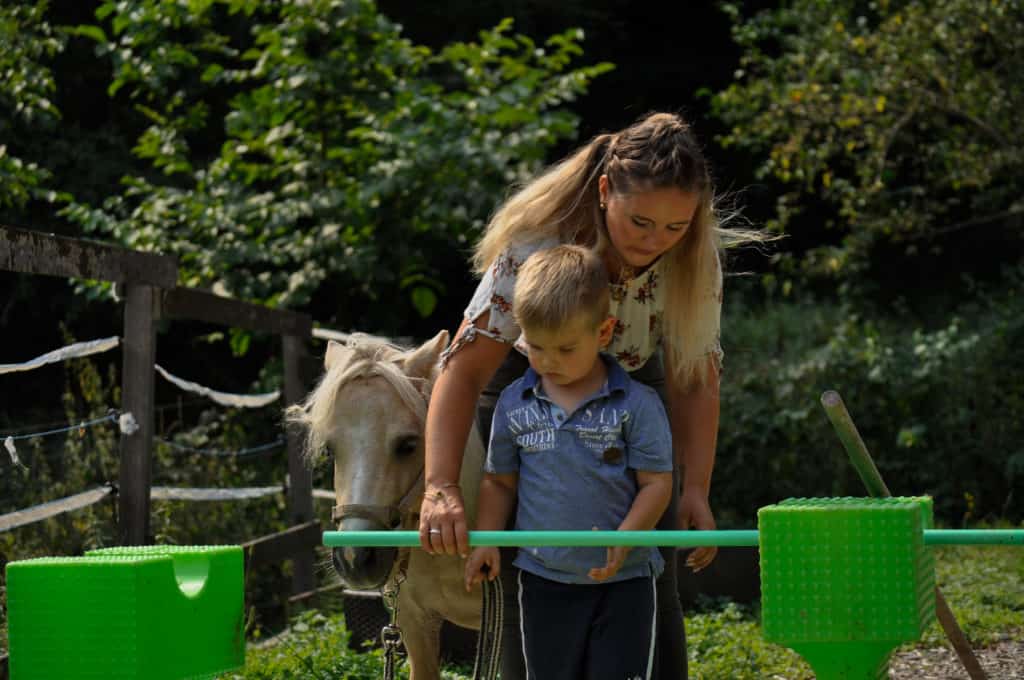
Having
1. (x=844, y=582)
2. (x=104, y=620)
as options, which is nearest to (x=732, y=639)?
(x=844, y=582)

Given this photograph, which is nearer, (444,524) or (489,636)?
(444,524)

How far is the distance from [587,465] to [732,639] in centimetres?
279

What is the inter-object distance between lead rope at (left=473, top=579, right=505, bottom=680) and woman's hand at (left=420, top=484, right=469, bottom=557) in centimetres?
41

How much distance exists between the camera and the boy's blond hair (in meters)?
2.60

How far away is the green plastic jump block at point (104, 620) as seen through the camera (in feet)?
7.98

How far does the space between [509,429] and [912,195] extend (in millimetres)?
9916

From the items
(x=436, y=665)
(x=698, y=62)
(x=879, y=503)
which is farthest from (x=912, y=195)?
(x=879, y=503)

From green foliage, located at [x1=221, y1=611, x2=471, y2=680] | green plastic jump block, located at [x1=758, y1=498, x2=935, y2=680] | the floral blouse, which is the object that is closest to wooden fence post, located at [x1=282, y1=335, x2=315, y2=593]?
green foliage, located at [x1=221, y1=611, x2=471, y2=680]

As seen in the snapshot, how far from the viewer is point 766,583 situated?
225cm

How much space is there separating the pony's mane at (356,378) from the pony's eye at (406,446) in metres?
0.08

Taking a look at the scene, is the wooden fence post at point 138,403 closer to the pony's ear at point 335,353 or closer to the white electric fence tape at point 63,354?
the white electric fence tape at point 63,354

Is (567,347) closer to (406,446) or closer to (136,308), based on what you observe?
(406,446)

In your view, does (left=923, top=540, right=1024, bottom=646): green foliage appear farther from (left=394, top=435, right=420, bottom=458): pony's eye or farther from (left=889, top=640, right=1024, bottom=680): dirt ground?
(left=394, top=435, right=420, bottom=458): pony's eye

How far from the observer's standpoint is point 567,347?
2639 millimetres
